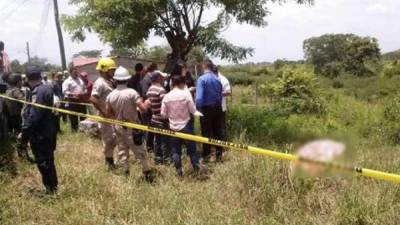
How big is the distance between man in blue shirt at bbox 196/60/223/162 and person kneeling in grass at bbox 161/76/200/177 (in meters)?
0.85

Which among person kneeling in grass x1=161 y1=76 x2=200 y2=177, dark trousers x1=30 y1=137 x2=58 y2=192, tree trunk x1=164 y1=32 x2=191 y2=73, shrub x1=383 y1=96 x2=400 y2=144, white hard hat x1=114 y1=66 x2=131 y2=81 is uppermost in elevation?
tree trunk x1=164 y1=32 x2=191 y2=73

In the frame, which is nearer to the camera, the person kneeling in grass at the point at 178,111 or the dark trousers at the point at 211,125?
the person kneeling in grass at the point at 178,111

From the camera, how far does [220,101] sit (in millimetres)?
7793

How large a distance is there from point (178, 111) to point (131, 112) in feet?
2.02

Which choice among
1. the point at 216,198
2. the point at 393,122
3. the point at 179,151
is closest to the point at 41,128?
the point at 179,151

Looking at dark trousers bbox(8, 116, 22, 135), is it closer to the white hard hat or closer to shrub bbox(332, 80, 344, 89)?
the white hard hat

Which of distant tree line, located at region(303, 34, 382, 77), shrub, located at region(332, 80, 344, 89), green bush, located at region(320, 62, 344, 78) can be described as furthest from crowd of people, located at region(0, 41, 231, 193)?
green bush, located at region(320, 62, 344, 78)

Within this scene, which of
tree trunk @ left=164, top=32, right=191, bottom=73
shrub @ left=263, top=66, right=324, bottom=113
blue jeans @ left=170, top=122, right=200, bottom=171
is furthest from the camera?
shrub @ left=263, top=66, right=324, bottom=113

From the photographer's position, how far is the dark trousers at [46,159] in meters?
5.82

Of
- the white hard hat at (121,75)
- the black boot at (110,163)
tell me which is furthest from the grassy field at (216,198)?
the white hard hat at (121,75)

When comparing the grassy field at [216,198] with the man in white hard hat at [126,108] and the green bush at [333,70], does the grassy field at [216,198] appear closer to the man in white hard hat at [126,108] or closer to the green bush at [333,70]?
the man in white hard hat at [126,108]

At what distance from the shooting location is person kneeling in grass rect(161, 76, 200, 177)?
659cm

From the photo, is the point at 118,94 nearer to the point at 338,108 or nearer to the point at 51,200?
the point at 51,200

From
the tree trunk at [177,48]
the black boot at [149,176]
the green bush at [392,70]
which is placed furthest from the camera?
the green bush at [392,70]
